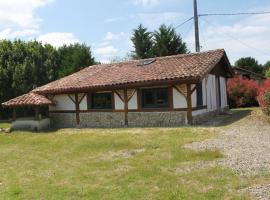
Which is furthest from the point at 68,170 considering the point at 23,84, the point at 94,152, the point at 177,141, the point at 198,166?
the point at 23,84

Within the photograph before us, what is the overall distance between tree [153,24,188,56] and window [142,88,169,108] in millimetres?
17163

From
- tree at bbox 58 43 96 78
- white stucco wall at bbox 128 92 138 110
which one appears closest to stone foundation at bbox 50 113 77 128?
white stucco wall at bbox 128 92 138 110

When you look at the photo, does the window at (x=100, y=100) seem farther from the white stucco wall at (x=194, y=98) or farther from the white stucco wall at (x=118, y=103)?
the white stucco wall at (x=194, y=98)

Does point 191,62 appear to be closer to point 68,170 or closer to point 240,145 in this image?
point 240,145

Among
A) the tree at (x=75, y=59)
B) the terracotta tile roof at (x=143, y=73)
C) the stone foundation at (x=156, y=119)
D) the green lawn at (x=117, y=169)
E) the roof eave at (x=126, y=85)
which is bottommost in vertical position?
the green lawn at (x=117, y=169)

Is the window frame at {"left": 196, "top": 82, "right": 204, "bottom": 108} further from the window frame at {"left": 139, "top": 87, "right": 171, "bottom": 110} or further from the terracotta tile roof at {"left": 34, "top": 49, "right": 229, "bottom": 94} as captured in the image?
the window frame at {"left": 139, "top": 87, "right": 171, "bottom": 110}

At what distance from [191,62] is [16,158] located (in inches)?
454

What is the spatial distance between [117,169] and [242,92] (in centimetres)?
2178

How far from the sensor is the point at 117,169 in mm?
10078

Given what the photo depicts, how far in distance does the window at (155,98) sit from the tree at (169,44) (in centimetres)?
1716

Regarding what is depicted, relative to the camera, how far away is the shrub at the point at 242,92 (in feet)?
95.6

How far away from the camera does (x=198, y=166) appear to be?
32.0 feet

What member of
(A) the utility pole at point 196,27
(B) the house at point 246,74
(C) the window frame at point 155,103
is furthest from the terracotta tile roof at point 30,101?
(B) the house at point 246,74

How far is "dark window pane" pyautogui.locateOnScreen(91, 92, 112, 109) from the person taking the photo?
70.1ft
